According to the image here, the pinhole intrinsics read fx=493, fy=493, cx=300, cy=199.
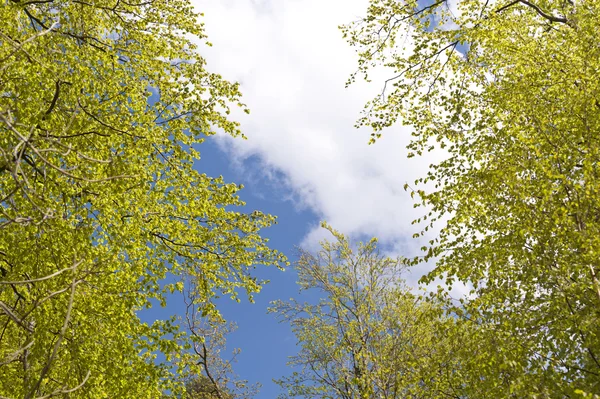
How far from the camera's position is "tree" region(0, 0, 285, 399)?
21.9 feet

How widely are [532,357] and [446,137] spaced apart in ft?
20.4

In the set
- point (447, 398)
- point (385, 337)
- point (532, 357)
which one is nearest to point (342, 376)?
point (385, 337)

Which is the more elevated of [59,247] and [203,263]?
[203,263]

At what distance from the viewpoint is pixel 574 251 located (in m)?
6.73

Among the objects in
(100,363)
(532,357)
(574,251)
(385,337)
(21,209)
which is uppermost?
(385,337)

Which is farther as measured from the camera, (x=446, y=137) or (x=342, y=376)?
(x=342, y=376)

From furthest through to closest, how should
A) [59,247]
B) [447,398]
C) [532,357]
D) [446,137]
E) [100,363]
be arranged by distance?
[446,137]
[447,398]
[100,363]
[59,247]
[532,357]

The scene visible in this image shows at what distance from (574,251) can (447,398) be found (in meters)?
3.80

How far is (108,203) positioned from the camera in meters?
7.72

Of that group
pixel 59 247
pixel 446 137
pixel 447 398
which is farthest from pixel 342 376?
pixel 59 247

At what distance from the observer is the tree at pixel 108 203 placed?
6684mm

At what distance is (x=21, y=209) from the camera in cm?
718

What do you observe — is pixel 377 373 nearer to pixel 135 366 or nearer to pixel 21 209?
pixel 135 366

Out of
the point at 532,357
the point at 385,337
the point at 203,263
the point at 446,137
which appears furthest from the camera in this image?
the point at 385,337
